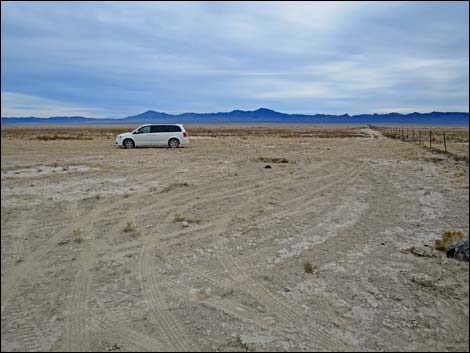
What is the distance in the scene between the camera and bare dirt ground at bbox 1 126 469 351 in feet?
10.1

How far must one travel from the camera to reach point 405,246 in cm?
612

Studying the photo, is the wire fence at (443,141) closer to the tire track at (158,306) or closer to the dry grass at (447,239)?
the dry grass at (447,239)

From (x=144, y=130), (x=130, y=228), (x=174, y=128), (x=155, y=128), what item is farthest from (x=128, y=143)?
(x=130, y=228)

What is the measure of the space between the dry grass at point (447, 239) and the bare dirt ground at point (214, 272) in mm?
202

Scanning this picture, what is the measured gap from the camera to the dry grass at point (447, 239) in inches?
231

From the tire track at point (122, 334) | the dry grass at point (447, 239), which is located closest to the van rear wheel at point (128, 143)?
the dry grass at point (447, 239)

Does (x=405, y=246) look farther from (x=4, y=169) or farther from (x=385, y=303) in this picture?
(x=4, y=169)

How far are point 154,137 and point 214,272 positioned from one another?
812 inches

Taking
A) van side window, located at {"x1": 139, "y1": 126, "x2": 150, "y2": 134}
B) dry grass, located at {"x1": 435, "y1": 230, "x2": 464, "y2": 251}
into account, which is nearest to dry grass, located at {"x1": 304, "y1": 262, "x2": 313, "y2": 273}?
dry grass, located at {"x1": 435, "y1": 230, "x2": 464, "y2": 251}

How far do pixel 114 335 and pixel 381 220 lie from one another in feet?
19.0

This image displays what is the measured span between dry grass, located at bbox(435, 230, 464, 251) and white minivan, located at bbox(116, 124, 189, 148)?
20311 millimetres

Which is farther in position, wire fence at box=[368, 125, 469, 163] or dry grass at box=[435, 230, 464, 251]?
wire fence at box=[368, 125, 469, 163]

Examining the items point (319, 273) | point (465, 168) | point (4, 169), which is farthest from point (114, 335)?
point (465, 168)

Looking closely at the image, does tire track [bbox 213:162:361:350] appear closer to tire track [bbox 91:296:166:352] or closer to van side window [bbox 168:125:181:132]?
tire track [bbox 91:296:166:352]
